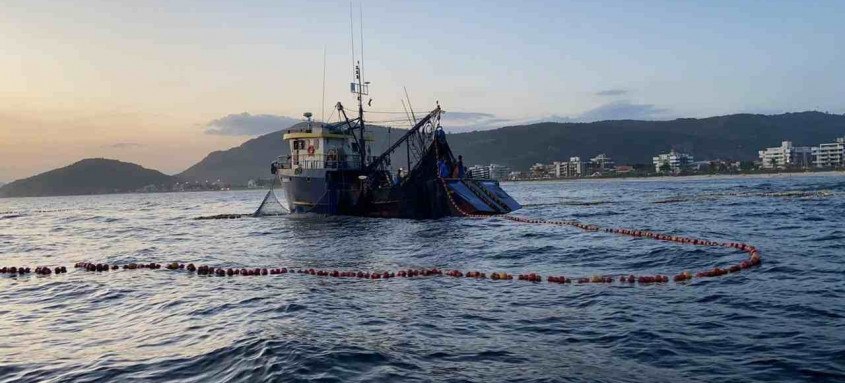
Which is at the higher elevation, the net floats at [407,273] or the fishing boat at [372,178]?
the fishing boat at [372,178]

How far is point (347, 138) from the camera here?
50.7m

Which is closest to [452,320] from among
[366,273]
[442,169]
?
[366,273]

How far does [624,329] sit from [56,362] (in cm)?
1024

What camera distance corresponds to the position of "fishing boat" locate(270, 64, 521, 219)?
42938 mm

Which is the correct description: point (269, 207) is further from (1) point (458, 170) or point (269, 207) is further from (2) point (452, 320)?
Result: (2) point (452, 320)

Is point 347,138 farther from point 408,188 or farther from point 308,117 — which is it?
point 408,188

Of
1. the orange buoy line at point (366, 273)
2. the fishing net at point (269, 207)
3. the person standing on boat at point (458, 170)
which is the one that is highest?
the person standing on boat at point (458, 170)

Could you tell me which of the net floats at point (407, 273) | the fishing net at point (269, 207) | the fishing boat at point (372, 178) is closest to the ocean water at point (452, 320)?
the net floats at point (407, 273)

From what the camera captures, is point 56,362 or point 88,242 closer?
point 56,362

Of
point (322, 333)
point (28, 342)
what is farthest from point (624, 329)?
point (28, 342)

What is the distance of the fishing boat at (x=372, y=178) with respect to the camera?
42.9 meters

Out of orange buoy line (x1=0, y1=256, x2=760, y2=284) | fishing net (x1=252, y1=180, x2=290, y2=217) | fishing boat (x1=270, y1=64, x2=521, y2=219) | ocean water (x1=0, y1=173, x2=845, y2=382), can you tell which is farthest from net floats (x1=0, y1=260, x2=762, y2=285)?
fishing net (x1=252, y1=180, x2=290, y2=217)

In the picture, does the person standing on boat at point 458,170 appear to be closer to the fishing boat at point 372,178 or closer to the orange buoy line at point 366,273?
the fishing boat at point 372,178

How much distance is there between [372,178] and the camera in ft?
154
